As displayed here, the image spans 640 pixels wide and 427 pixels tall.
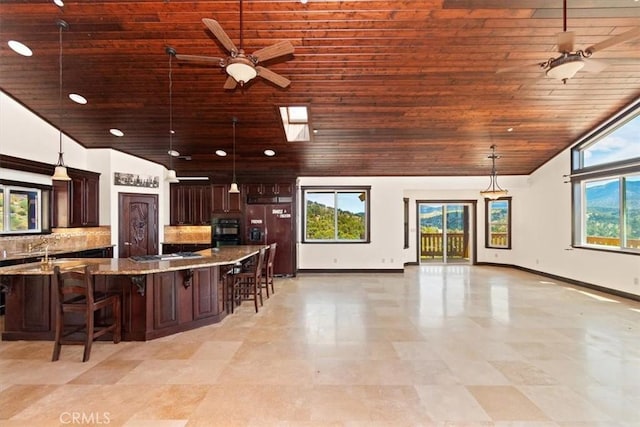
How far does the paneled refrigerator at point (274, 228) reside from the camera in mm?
7520

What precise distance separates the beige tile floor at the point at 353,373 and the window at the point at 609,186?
1.94m

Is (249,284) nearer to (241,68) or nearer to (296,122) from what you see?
(296,122)

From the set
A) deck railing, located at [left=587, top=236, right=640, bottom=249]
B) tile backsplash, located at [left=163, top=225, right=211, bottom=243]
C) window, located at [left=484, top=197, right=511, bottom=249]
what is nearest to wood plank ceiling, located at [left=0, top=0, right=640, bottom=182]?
tile backsplash, located at [left=163, top=225, right=211, bottom=243]

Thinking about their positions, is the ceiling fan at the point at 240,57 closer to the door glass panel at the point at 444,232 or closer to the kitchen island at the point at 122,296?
the kitchen island at the point at 122,296

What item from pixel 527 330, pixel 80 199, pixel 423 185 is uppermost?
pixel 423 185

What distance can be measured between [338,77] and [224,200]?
14.9ft

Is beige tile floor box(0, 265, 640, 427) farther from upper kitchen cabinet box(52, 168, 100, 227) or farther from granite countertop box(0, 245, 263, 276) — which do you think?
upper kitchen cabinet box(52, 168, 100, 227)

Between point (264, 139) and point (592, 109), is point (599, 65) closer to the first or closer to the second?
point (592, 109)

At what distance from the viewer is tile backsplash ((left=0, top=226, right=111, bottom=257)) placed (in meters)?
4.94

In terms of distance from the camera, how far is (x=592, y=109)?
17.4 ft

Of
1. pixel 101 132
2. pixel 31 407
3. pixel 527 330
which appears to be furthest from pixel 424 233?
pixel 31 407

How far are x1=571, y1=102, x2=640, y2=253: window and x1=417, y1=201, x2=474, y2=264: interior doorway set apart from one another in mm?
3256

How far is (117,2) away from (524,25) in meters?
4.46

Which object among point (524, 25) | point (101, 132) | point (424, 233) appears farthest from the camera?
point (424, 233)
